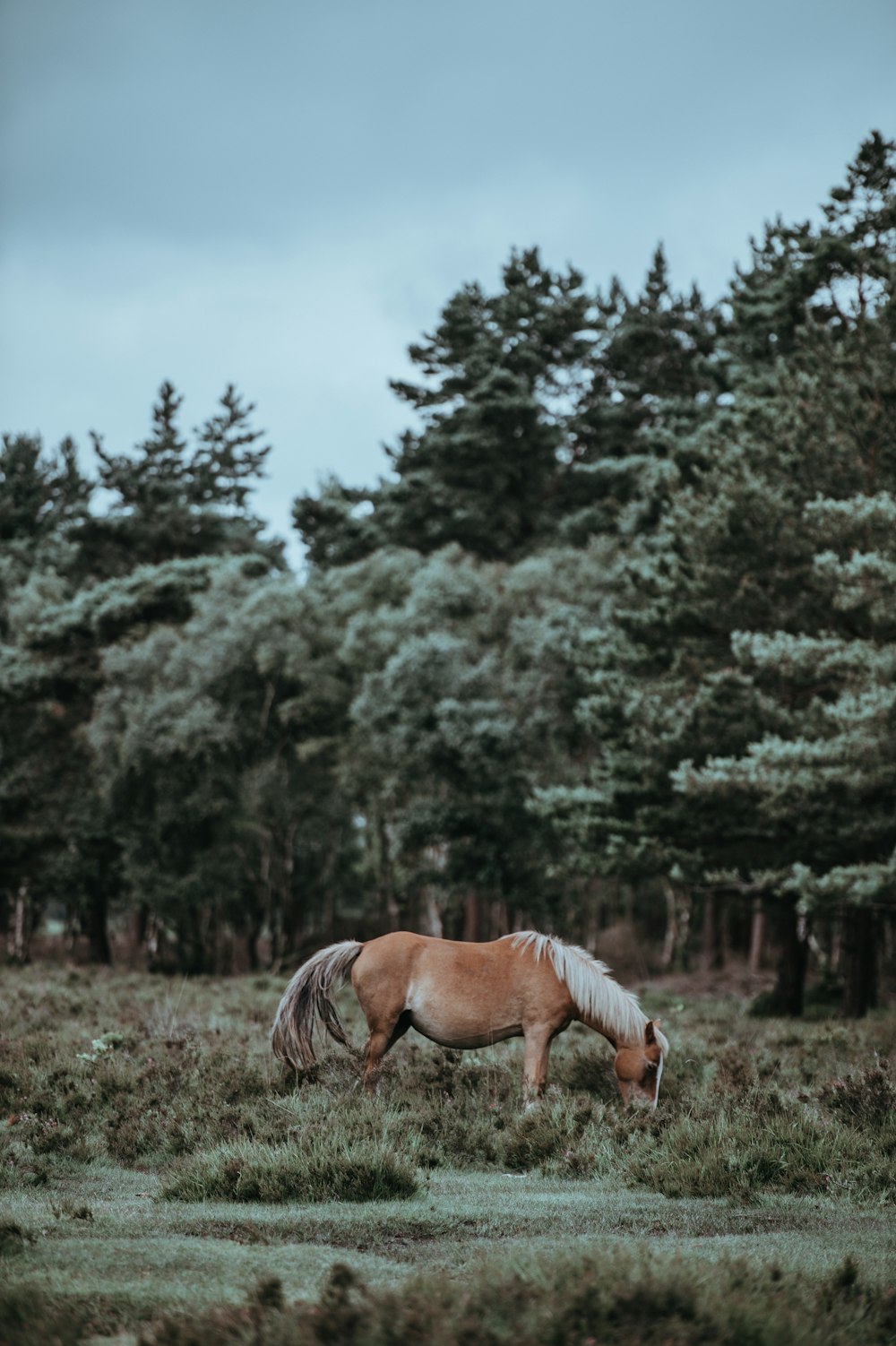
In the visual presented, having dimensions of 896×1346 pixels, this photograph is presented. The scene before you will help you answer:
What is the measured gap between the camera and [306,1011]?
9.32 metres

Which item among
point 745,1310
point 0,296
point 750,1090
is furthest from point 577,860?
point 0,296

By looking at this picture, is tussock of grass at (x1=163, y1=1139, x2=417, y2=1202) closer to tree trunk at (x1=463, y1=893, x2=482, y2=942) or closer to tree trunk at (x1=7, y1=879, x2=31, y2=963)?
tree trunk at (x1=463, y1=893, x2=482, y2=942)

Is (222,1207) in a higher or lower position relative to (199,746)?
lower

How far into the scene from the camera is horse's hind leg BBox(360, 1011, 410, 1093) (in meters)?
9.16

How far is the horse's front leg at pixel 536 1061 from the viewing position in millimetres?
9086

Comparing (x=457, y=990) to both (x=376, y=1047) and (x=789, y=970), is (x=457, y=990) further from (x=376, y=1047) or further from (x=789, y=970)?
(x=789, y=970)

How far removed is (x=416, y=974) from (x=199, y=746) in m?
24.4

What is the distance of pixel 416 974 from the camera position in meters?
9.31

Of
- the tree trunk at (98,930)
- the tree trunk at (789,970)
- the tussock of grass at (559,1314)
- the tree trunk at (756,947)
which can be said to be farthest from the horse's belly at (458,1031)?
the tree trunk at (98,930)

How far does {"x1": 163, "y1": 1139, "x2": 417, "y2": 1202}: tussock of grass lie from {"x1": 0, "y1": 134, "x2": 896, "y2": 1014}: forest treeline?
11577 millimetres

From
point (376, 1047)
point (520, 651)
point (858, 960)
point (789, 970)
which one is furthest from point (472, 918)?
point (376, 1047)

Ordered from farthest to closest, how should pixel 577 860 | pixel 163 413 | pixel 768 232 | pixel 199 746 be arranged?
1. pixel 163 413
2. pixel 768 232
3. pixel 199 746
4. pixel 577 860

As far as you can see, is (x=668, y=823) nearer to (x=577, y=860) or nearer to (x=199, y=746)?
(x=577, y=860)

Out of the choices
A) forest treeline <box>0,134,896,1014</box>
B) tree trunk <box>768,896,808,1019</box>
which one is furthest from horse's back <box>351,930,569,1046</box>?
tree trunk <box>768,896,808,1019</box>
